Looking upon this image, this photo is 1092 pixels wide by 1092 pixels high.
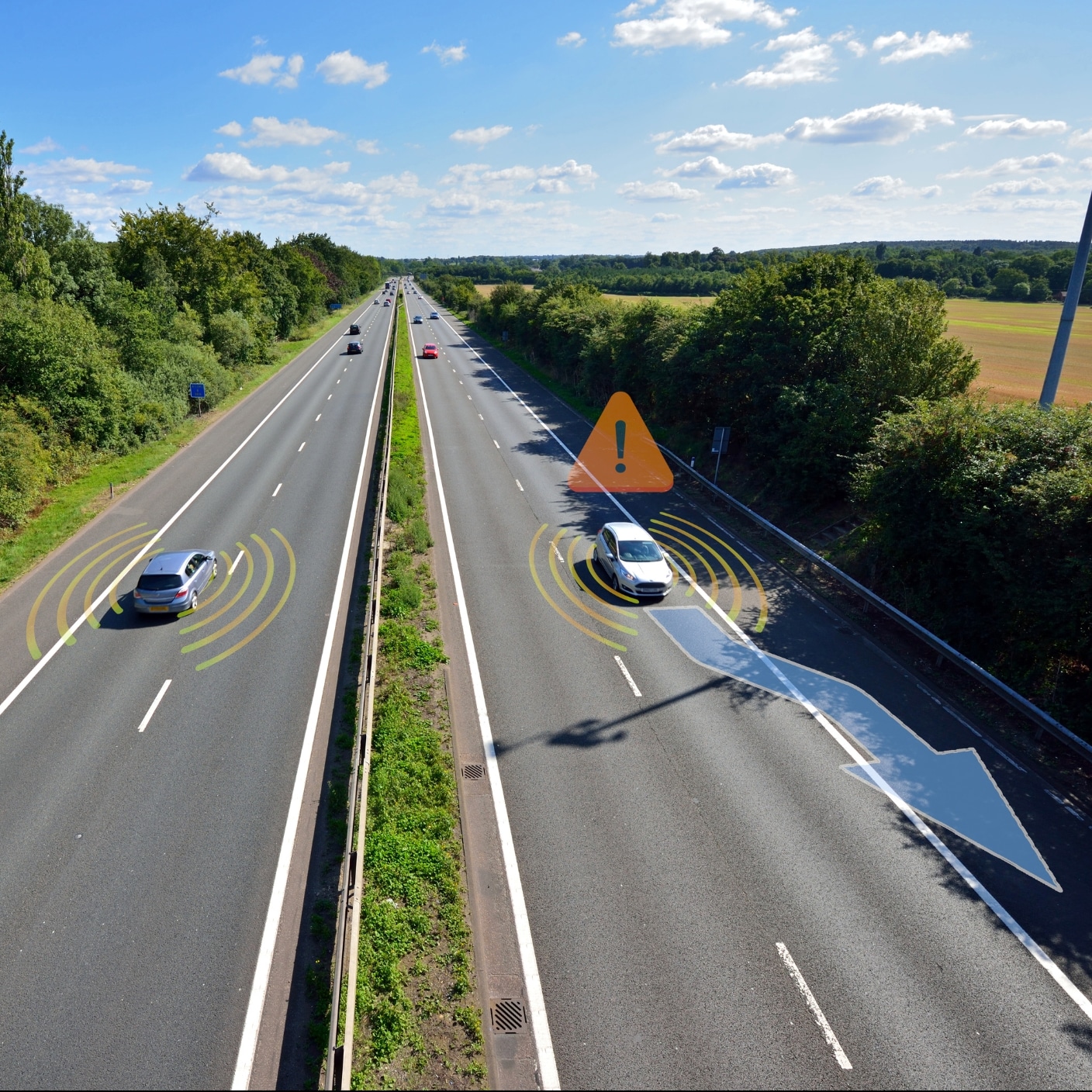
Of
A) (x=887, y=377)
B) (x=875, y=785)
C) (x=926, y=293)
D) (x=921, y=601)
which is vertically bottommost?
(x=875, y=785)

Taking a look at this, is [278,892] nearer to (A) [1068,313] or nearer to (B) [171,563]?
(B) [171,563]

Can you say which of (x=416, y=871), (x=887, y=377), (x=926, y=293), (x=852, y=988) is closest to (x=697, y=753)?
(x=852, y=988)

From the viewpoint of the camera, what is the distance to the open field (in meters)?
40.0

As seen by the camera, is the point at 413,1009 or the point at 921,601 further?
the point at 921,601

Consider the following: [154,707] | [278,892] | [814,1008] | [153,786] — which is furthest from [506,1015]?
[154,707]

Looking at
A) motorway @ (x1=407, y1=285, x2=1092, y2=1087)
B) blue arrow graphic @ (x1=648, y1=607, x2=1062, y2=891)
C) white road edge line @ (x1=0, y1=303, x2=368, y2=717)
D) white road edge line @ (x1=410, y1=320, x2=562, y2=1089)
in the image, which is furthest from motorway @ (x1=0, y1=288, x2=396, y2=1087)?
blue arrow graphic @ (x1=648, y1=607, x2=1062, y2=891)

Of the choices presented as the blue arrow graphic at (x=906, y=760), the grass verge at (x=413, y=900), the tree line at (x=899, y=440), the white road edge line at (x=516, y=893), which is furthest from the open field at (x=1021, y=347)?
the grass verge at (x=413, y=900)

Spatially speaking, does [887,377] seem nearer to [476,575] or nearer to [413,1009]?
[476,575]

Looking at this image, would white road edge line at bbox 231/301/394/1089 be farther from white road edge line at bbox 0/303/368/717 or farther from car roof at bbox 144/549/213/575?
white road edge line at bbox 0/303/368/717

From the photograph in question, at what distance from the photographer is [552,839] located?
37.7 ft

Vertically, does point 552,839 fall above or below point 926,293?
below

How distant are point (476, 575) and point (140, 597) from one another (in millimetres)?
9585

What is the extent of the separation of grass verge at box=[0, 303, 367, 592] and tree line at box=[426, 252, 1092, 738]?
25896mm

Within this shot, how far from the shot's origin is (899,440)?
18422mm
